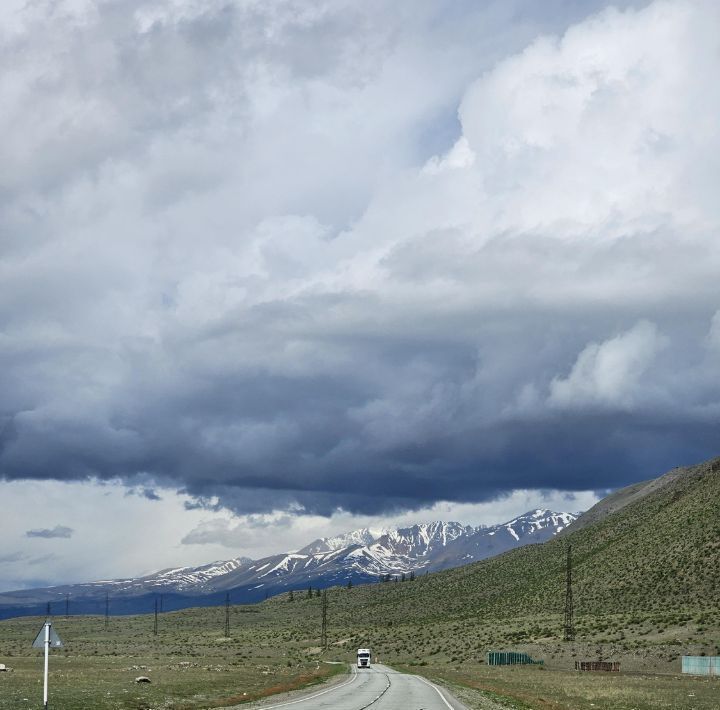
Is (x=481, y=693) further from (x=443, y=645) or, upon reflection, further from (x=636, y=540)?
(x=636, y=540)

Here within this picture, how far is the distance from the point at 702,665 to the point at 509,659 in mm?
27061

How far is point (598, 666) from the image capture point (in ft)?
352

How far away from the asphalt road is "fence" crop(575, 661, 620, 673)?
40309 millimetres

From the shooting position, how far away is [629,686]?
75.8 meters

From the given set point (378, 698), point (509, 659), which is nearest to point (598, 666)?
point (509, 659)

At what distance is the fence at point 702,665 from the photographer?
93500mm

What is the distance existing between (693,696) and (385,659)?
84.9m

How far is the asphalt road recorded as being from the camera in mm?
47062

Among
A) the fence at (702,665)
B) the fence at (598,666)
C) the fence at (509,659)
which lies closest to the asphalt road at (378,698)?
the fence at (702,665)

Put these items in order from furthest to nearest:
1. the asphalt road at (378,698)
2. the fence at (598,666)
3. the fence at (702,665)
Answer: the fence at (598,666) < the fence at (702,665) < the asphalt road at (378,698)

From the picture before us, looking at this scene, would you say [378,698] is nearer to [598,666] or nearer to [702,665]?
[702,665]

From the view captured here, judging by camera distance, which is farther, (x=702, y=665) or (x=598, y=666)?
(x=598, y=666)

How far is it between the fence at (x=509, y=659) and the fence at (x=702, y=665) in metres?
23.9

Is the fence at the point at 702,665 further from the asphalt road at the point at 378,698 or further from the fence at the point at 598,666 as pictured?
the asphalt road at the point at 378,698
